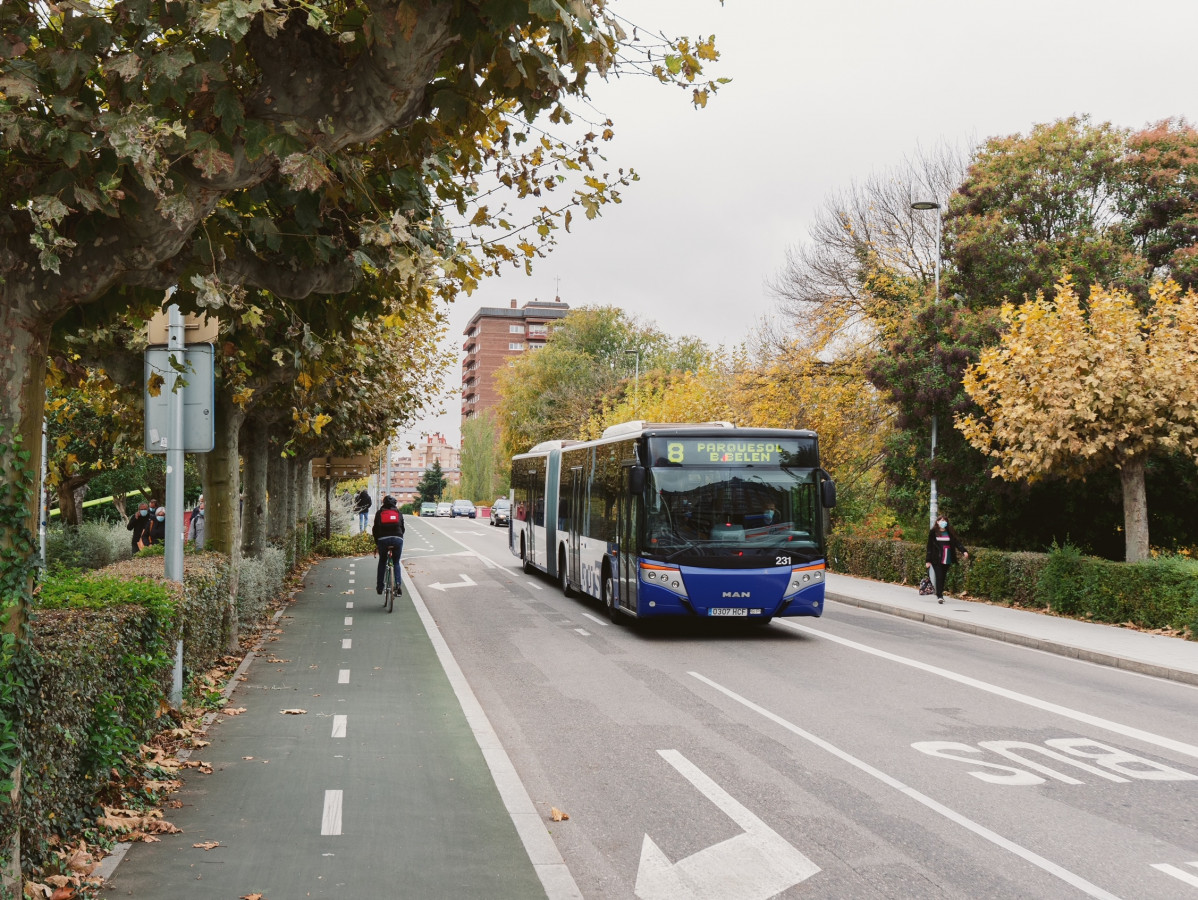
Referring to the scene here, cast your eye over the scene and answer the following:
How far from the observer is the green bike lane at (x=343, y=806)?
5.07 m

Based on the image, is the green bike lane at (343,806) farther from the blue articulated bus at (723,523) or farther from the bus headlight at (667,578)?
the blue articulated bus at (723,523)

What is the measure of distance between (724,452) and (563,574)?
26.5 feet

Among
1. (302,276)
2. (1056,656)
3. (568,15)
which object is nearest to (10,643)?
(302,276)

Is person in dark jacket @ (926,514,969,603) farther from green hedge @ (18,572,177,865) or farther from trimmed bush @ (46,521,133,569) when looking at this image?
trimmed bush @ (46,521,133,569)

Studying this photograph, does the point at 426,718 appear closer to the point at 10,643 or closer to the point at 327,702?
the point at 327,702

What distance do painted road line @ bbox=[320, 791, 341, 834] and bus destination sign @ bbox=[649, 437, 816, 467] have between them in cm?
908

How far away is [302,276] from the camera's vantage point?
241 inches

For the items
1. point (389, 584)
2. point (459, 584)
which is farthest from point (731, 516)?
point (459, 584)

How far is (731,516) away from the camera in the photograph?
1487 cm

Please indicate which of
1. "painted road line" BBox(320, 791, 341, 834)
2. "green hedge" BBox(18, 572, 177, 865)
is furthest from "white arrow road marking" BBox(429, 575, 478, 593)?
"painted road line" BBox(320, 791, 341, 834)

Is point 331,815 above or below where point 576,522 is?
below

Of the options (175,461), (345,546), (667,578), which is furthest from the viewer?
(345,546)

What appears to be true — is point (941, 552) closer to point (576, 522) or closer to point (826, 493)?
point (826, 493)

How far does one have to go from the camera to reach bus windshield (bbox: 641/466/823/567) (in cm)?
1469
